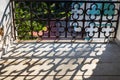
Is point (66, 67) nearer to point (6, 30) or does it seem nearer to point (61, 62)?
point (61, 62)

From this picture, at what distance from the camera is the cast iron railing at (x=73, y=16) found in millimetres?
3717

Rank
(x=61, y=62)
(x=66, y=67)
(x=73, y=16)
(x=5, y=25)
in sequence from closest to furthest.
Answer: (x=66, y=67) < (x=61, y=62) < (x=5, y=25) < (x=73, y=16)

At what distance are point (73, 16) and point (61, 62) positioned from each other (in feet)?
3.32

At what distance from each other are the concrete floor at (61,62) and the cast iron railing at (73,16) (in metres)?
0.29

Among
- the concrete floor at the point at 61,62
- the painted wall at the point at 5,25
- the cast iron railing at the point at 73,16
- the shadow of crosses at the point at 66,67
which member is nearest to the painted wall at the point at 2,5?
the painted wall at the point at 5,25

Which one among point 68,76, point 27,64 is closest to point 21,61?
point 27,64

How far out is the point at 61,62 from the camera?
10.3 ft

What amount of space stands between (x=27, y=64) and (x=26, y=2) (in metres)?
1.20

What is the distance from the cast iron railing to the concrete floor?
0.29 m

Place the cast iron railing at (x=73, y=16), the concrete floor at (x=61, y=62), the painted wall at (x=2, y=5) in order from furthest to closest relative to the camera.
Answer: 1. the cast iron railing at (x=73, y=16)
2. the painted wall at (x=2, y=5)
3. the concrete floor at (x=61, y=62)

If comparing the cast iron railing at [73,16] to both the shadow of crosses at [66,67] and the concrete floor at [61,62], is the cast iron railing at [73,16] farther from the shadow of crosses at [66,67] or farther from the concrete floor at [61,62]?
the shadow of crosses at [66,67]

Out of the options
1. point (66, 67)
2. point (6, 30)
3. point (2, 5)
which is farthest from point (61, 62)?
point (2, 5)

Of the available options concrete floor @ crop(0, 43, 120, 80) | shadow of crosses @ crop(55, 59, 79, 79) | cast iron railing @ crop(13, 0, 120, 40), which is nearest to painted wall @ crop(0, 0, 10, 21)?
cast iron railing @ crop(13, 0, 120, 40)

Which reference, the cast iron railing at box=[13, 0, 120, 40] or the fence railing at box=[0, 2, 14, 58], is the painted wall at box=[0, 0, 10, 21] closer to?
the fence railing at box=[0, 2, 14, 58]
